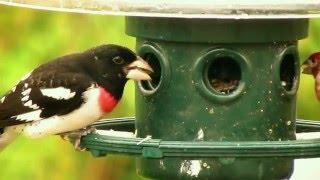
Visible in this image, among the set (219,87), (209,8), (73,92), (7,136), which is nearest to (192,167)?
(219,87)

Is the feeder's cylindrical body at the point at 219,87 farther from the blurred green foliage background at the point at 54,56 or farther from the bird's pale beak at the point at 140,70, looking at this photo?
the blurred green foliage background at the point at 54,56

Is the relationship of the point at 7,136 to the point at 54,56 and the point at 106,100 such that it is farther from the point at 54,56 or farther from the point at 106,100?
the point at 54,56

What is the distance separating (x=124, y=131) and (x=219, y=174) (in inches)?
26.8

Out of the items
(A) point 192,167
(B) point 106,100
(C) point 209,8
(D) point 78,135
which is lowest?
(A) point 192,167

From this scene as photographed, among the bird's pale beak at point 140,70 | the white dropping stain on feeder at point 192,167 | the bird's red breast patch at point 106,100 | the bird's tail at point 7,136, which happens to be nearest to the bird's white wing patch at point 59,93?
the bird's red breast patch at point 106,100

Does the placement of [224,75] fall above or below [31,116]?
above

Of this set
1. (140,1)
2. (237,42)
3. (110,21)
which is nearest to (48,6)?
(140,1)

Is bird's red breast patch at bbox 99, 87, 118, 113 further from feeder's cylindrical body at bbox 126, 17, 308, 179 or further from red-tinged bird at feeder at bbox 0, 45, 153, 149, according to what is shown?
feeder's cylindrical body at bbox 126, 17, 308, 179

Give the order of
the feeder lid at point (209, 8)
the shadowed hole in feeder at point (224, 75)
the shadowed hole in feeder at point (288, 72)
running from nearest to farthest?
the feeder lid at point (209, 8)
the shadowed hole in feeder at point (224, 75)
the shadowed hole in feeder at point (288, 72)

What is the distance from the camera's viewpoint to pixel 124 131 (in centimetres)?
567

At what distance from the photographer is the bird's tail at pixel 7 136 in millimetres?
5577

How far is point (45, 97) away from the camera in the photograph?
17.2 ft

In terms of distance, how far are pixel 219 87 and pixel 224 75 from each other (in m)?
0.07

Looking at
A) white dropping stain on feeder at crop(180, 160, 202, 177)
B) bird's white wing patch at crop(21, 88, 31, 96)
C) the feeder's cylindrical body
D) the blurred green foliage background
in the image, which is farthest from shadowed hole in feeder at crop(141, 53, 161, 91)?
the blurred green foliage background
